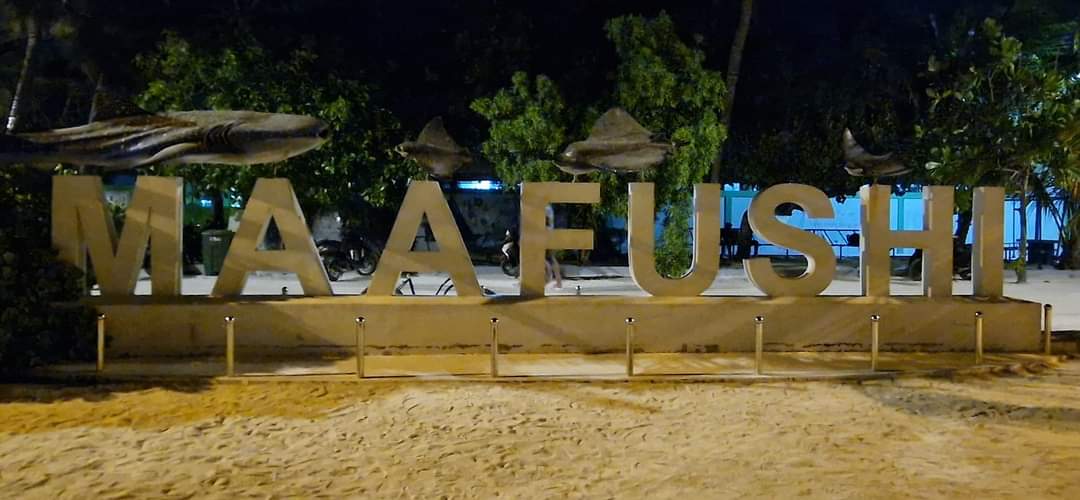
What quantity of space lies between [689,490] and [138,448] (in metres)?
4.17

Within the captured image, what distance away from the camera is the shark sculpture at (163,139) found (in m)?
11.3

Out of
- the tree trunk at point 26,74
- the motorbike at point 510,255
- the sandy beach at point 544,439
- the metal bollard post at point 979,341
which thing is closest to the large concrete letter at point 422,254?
the sandy beach at point 544,439

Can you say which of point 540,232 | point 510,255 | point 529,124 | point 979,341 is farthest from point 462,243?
point 510,255

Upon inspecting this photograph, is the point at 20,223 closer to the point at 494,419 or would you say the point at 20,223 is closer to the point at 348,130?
the point at 494,419

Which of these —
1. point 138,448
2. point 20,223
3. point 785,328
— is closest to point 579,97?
point 785,328

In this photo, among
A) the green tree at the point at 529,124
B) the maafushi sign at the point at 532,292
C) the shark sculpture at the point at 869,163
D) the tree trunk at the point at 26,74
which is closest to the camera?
the maafushi sign at the point at 532,292

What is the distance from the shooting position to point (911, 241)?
11.8 meters

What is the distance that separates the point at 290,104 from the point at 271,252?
9533 mm

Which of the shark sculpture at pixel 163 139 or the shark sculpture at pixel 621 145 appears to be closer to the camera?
the shark sculpture at pixel 163 139

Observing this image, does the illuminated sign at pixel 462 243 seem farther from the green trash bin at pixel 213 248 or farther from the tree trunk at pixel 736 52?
the green trash bin at pixel 213 248

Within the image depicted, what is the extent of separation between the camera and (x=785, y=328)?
11.3m

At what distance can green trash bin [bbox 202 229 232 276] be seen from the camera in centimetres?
2155

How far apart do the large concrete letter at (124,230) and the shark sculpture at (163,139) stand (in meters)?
0.48

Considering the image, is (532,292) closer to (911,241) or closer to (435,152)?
(435,152)
